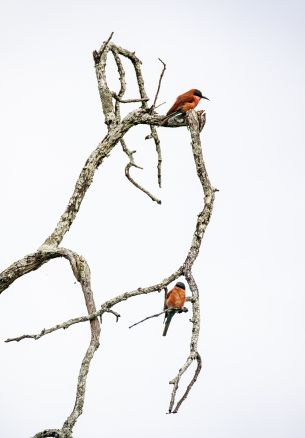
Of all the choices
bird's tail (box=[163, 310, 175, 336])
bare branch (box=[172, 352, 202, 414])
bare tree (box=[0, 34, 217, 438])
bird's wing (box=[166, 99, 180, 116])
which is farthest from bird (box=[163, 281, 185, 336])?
bird's wing (box=[166, 99, 180, 116])

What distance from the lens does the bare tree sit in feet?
19.4

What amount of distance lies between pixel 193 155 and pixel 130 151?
170 cm

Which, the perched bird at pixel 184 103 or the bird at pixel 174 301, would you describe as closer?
the bird at pixel 174 301

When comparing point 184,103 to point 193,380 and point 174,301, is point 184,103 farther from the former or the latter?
point 193,380

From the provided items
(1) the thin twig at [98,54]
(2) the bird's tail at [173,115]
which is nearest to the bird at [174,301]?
(2) the bird's tail at [173,115]

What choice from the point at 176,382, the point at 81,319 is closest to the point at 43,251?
the point at 81,319

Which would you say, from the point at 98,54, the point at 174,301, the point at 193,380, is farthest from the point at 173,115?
the point at 193,380

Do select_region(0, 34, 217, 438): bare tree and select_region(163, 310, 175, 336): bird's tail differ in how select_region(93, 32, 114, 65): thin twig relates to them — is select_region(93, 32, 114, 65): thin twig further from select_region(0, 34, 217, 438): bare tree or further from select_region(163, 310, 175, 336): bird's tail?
select_region(163, 310, 175, 336): bird's tail

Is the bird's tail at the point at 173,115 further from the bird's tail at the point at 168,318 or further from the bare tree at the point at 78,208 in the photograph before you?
the bird's tail at the point at 168,318

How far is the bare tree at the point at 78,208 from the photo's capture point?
592cm

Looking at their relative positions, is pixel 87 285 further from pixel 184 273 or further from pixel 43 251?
pixel 184 273

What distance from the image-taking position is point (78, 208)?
24.5ft

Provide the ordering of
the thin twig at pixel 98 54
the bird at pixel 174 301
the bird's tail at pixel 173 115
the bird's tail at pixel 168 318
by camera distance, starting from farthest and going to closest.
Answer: the thin twig at pixel 98 54 < the bird's tail at pixel 173 115 < the bird's tail at pixel 168 318 < the bird at pixel 174 301

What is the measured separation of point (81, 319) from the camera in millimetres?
6293
